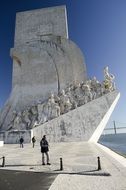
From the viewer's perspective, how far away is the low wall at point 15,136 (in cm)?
1525

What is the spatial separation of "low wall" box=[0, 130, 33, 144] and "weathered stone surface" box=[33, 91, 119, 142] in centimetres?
55

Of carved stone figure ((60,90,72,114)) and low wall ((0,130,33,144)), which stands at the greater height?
carved stone figure ((60,90,72,114))

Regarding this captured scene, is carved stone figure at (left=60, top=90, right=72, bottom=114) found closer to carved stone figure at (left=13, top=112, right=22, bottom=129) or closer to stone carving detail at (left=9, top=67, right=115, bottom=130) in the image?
stone carving detail at (left=9, top=67, right=115, bottom=130)

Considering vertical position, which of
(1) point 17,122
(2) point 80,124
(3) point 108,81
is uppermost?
(3) point 108,81

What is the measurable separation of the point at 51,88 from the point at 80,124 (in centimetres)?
741

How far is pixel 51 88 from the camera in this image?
71.4ft

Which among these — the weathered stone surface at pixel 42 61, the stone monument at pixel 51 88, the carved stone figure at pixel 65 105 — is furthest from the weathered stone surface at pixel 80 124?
the weathered stone surface at pixel 42 61

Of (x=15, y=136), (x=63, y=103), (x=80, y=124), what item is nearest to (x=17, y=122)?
(x=15, y=136)

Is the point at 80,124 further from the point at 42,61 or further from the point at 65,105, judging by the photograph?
the point at 42,61

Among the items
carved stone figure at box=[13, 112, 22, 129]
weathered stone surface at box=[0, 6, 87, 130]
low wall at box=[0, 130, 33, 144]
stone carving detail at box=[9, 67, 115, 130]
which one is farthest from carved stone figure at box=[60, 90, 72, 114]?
weathered stone surface at box=[0, 6, 87, 130]

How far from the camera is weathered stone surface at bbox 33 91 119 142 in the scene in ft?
49.1

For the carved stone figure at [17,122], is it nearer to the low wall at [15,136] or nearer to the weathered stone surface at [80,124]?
the low wall at [15,136]

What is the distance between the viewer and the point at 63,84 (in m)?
21.9

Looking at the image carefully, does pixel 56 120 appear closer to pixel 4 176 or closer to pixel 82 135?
pixel 82 135
